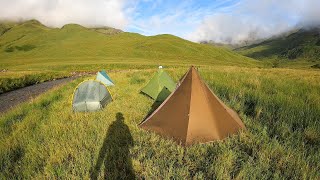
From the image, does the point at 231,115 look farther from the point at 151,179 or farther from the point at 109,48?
the point at 109,48

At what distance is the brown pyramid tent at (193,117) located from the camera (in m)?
6.42

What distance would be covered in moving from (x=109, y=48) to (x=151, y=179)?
114 meters

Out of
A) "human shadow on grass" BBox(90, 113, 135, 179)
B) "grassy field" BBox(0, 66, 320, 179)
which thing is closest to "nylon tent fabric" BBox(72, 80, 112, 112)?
"grassy field" BBox(0, 66, 320, 179)

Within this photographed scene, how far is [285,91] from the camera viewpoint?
32.7 feet

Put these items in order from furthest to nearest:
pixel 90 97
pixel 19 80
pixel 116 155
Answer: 1. pixel 19 80
2. pixel 90 97
3. pixel 116 155

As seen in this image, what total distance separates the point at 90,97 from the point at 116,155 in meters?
5.99

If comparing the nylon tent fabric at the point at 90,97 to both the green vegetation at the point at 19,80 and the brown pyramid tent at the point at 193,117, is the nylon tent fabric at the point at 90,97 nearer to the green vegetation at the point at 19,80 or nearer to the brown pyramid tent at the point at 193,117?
the brown pyramid tent at the point at 193,117

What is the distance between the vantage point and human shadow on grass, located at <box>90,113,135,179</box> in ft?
15.8

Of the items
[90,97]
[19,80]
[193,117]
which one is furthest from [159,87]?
[19,80]

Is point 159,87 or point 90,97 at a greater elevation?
point 159,87

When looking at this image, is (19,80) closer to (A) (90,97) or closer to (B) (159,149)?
(A) (90,97)

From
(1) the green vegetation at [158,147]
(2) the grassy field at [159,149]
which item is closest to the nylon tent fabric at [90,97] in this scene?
(1) the green vegetation at [158,147]

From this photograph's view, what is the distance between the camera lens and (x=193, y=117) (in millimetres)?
6684

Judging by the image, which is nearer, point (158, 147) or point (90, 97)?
point (158, 147)
